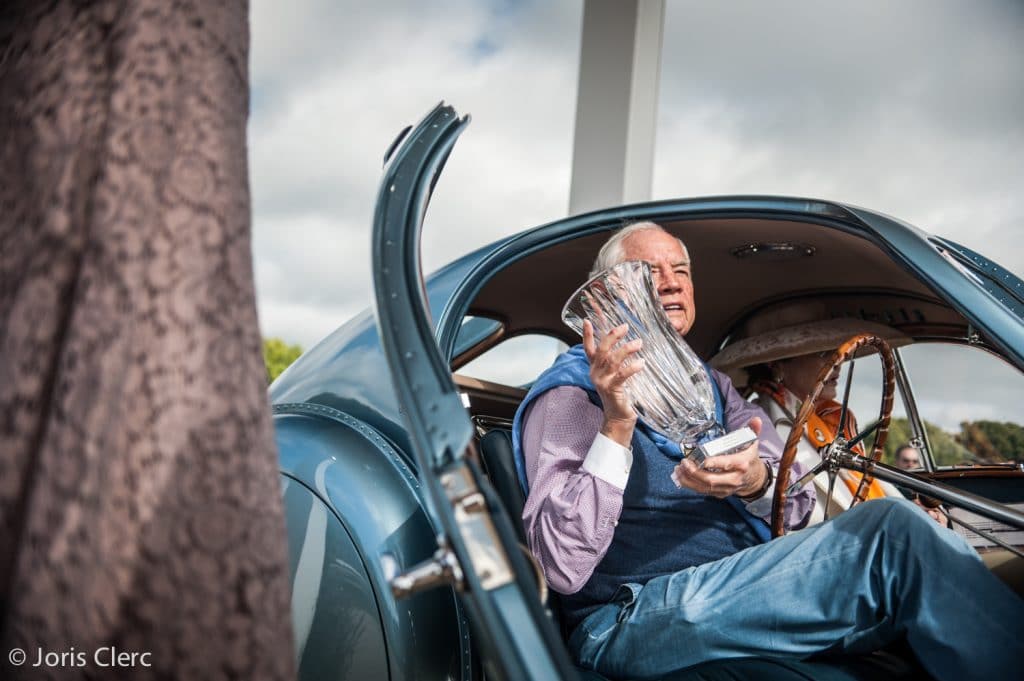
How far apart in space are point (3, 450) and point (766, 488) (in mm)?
1590

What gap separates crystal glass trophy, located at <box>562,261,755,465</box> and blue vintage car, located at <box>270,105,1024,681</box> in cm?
41

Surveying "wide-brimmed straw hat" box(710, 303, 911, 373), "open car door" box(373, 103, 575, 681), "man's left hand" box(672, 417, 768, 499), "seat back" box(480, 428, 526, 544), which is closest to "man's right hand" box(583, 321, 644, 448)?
"man's left hand" box(672, 417, 768, 499)

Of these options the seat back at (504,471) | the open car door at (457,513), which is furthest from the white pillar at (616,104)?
the open car door at (457,513)

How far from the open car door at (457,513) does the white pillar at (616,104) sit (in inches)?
215

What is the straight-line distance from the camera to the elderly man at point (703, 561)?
1.43 meters

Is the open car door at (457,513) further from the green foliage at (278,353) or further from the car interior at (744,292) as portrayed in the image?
the green foliage at (278,353)

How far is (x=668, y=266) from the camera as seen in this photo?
2205 millimetres

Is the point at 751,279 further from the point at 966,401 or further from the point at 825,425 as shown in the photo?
the point at 966,401

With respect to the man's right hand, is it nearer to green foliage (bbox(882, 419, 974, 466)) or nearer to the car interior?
the car interior

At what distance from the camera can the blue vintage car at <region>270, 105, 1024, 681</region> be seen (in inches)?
37.7

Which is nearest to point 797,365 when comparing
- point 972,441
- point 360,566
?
point 972,441

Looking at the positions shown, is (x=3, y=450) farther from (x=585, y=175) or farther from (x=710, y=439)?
(x=585, y=175)

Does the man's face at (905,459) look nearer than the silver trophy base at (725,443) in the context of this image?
No

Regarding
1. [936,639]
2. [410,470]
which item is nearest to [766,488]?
[936,639]
